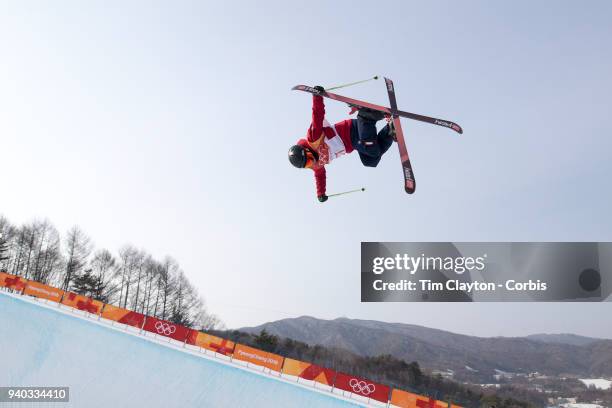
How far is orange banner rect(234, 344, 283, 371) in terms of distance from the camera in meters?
19.8

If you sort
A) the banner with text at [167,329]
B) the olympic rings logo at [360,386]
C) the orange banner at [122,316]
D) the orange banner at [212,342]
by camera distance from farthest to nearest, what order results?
the orange banner at [122,316], the banner with text at [167,329], the orange banner at [212,342], the olympic rings logo at [360,386]

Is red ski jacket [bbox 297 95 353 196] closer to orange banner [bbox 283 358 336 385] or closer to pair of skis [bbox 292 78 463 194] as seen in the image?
pair of skis [bbox 292 78 463 194]

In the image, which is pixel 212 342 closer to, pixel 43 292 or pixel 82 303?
pixel 82 303

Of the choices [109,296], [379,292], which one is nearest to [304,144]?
[379,292]

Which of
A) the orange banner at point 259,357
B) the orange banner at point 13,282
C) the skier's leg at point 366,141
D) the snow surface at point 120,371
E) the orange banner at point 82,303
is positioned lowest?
the snow surface at point 120,371

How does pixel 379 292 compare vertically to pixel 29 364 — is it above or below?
above

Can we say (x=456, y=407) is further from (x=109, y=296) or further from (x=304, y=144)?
(x=109, y=296)

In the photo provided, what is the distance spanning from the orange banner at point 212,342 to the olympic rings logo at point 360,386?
5975 millimetres

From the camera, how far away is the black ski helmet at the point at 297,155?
6.79 metres

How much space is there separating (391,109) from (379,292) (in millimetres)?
7899

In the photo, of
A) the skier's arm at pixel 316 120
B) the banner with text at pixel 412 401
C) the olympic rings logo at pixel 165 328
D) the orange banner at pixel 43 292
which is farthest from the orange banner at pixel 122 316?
the skier's arm at pixel 316 120

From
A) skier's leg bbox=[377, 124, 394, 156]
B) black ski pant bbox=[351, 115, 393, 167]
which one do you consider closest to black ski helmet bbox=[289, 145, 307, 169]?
black ski pant bbox=[351, 115, 393, 167]

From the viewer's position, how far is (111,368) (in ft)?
59.8

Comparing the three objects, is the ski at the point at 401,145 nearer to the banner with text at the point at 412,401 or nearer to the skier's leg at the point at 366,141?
the skier's leg at the point at 366,141
